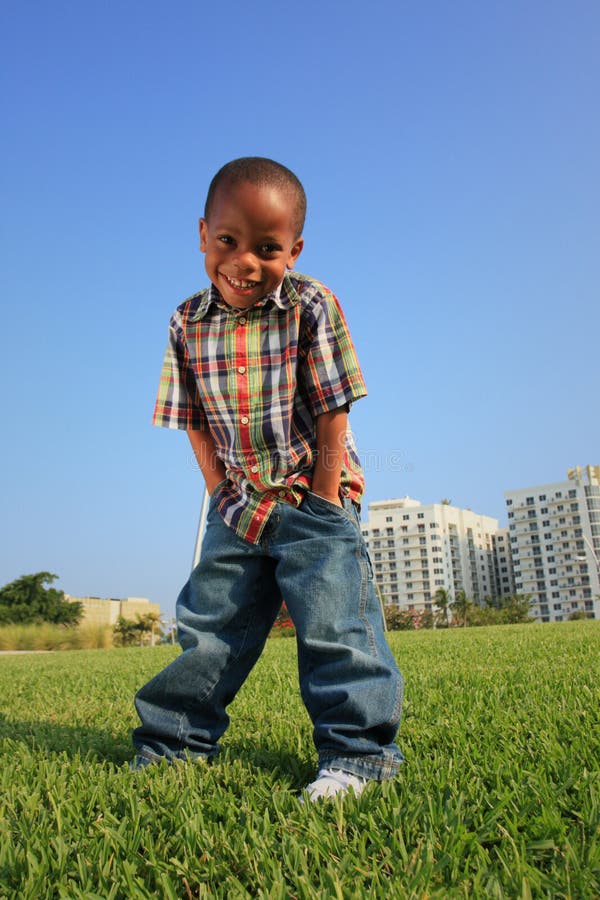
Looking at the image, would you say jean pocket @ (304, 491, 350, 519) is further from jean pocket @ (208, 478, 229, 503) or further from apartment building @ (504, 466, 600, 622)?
apartment building @ (504, 466, 600, 622)

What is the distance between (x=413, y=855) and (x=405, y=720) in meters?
1.59

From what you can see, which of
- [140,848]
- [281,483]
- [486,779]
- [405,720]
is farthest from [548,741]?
[140,848]

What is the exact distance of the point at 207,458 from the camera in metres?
2.52

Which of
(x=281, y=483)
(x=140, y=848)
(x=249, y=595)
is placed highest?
(x=281, y=483)

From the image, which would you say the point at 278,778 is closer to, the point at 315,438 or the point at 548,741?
the point at 548,741

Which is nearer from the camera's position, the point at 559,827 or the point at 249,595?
the point at 559,827

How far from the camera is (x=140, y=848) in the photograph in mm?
1587

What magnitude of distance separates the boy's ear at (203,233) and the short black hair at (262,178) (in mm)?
71

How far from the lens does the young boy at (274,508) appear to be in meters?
2.07

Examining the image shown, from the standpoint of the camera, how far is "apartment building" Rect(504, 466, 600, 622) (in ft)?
378

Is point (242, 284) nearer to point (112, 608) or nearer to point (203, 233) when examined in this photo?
point (203, 233)

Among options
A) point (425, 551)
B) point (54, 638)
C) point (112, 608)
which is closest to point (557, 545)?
point (425, 551)

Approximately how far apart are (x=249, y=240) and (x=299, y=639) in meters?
1.23

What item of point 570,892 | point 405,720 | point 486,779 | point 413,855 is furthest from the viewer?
point 405,720
